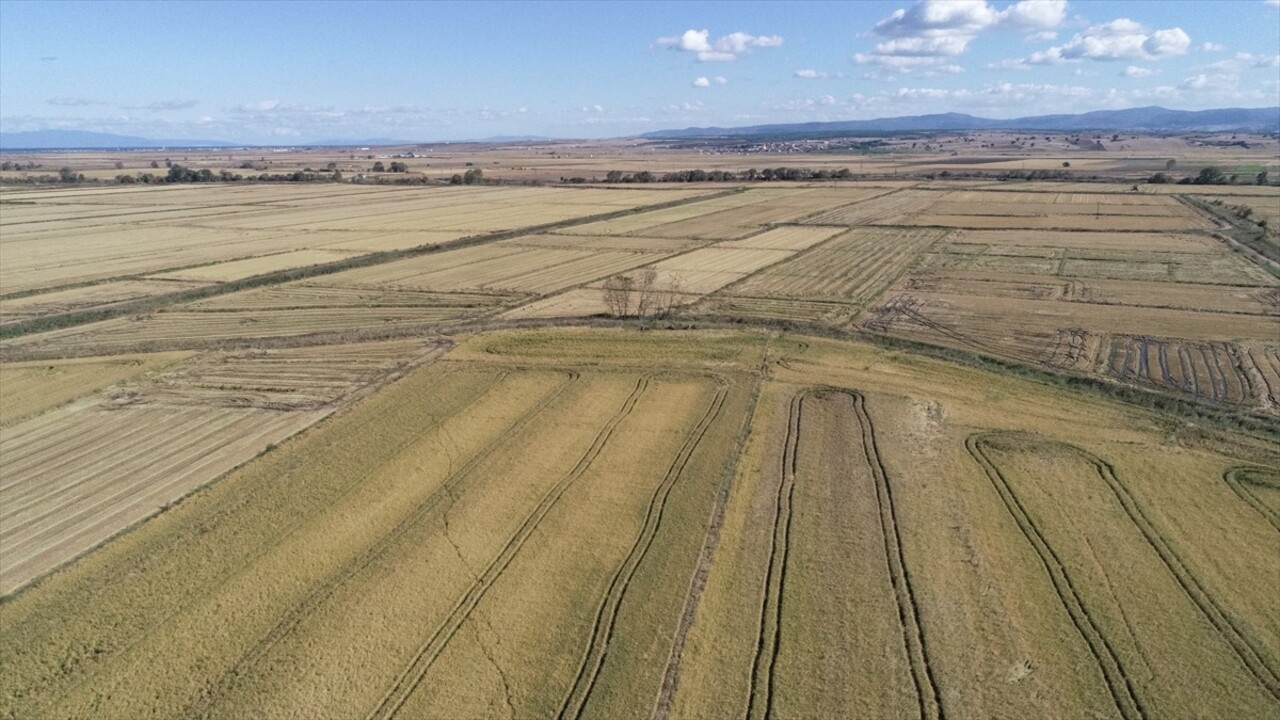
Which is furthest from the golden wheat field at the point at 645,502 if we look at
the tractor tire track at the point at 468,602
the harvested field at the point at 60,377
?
the harvested field at the point at 60,377

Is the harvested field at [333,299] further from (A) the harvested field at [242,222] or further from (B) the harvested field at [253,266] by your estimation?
(A) the harvested field at [242,222]

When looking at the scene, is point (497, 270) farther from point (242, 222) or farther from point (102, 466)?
point (242, 222)

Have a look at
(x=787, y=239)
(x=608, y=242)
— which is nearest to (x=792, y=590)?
(x=608, y=242)

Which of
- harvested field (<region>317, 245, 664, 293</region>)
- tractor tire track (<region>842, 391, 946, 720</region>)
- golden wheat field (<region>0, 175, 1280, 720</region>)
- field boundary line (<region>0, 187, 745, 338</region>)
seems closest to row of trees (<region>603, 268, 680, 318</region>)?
golden wheat field (<region>0, 175, 1280, 720</region>)

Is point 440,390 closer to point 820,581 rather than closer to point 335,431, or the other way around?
point 335,431

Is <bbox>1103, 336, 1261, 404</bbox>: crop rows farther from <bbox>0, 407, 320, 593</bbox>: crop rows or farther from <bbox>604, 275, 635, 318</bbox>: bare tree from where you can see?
<bbox>0, 407, 320, 593</bbox>: crop rows

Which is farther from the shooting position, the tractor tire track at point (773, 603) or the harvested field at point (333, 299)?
the harvested field at point (333, 299)
